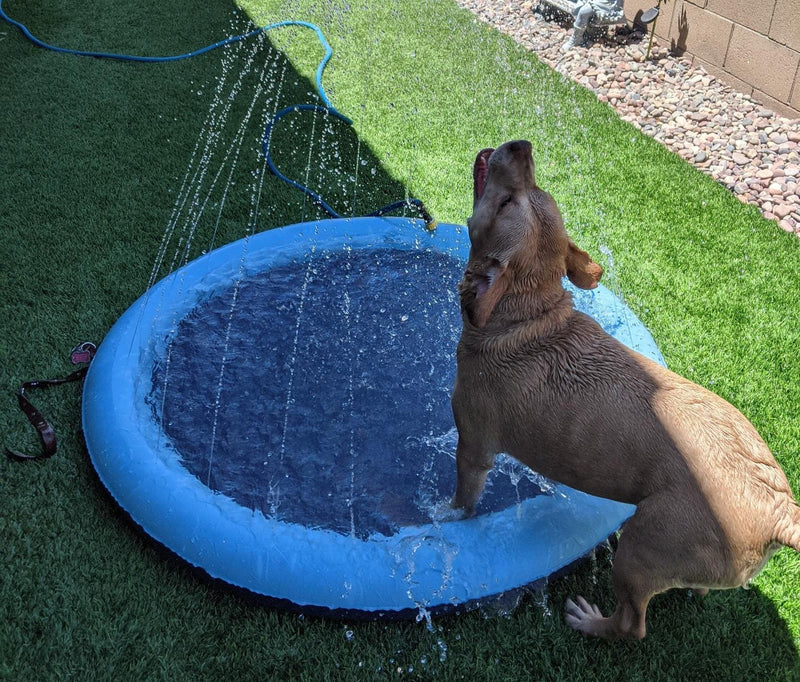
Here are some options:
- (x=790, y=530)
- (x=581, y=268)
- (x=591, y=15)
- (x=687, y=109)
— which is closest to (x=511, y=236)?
(x=581, y=268)

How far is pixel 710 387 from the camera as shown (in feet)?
14.4

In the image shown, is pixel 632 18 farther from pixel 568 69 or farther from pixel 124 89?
pixel 124 89

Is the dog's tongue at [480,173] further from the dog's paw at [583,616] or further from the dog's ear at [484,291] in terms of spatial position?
the dog's paw at [583,616]

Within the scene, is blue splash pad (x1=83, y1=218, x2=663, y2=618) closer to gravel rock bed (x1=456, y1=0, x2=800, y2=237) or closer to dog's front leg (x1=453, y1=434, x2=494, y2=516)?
dog's front leg (x1=453, y1=434, x2=494, y2=516)

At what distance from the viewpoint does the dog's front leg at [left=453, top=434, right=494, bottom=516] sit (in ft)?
10.3

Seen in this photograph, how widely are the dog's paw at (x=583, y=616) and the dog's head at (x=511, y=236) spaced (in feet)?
4.49

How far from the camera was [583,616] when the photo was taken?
10.2 ft

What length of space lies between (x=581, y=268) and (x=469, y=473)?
1.03 metres

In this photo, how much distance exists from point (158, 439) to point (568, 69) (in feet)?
21.9

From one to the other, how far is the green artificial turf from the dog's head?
1403 millimetres

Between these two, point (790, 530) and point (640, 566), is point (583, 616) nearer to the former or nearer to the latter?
point (640, 566)

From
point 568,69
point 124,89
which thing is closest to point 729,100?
point 568,69

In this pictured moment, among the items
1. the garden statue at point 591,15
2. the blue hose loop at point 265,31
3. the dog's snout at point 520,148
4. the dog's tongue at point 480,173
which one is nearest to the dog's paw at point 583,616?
the dog's tongue at point 480,173

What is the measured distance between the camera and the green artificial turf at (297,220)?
9.89ft
